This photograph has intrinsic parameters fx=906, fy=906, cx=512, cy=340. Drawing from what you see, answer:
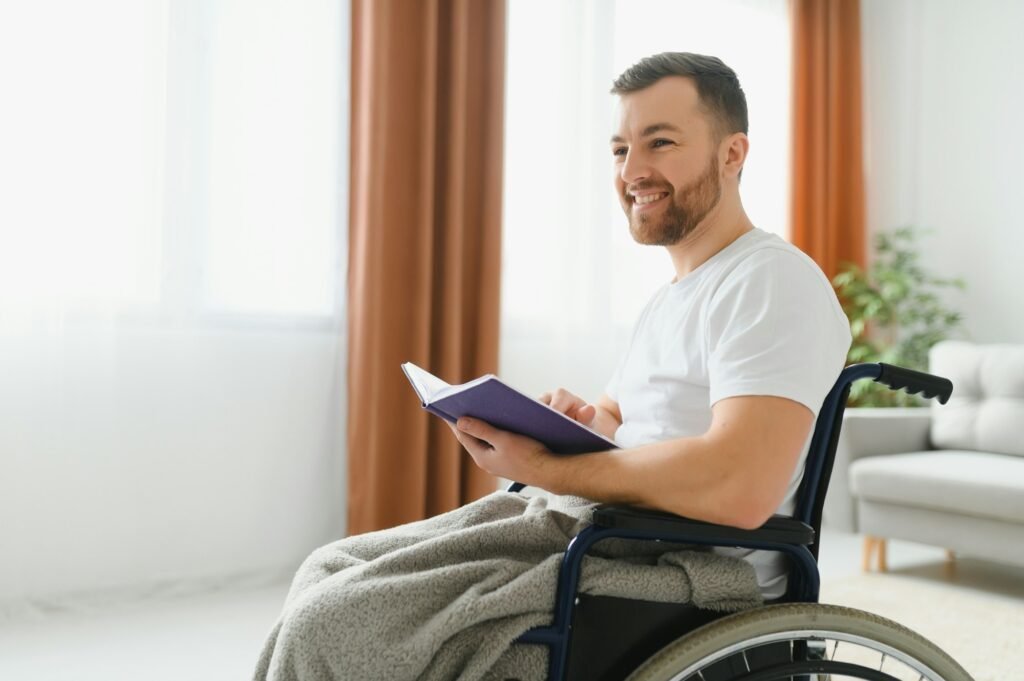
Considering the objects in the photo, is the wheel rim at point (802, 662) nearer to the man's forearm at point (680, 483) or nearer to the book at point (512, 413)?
the man's forearm at point (680, 483)

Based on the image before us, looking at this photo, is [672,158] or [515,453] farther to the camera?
[672,158]

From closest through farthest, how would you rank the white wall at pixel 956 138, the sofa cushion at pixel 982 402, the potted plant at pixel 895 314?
the sofa cushion at pixel 982 402
the potted plant at pixel 895 314
the white wall at pixel 956 138

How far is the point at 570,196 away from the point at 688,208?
211cm

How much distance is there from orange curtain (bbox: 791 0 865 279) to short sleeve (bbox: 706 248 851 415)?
10.0 ft

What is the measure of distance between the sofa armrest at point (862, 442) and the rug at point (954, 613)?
0.76 feet

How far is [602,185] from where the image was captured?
3395mm

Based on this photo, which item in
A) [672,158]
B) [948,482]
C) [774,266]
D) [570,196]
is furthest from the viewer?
[570,196]

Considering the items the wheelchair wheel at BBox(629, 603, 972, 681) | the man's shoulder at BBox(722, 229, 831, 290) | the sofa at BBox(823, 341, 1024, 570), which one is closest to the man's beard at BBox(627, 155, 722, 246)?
the man's shoulder at BBox(722, 229, 831, 290)

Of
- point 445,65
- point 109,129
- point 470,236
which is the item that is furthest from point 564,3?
point 109,129

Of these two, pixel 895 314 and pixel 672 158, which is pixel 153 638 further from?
pixel 895 314

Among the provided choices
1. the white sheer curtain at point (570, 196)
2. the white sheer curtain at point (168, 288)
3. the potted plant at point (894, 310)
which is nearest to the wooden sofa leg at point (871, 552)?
the potted plant at point (894, 310)

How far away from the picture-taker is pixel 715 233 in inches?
48.7

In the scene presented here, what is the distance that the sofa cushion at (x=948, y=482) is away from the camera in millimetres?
2547

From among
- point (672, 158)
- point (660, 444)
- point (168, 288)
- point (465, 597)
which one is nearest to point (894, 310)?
point (168, 288)
